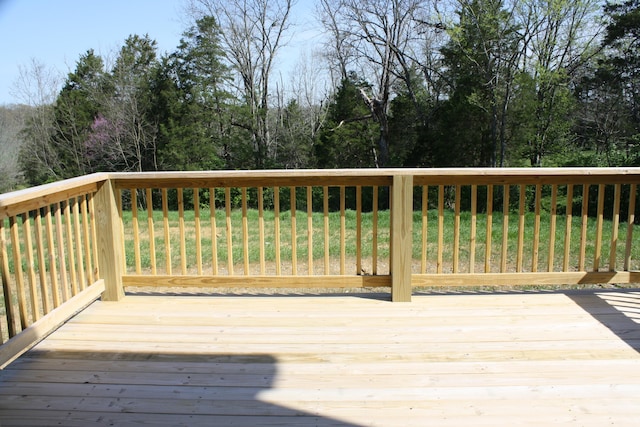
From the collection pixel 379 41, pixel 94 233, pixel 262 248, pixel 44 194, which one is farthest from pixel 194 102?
pixel 44 194

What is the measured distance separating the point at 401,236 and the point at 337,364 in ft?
3.98

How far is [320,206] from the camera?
51.7ft

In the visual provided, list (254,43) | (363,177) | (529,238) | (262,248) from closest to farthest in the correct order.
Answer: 1. (363,177)
2. (262,248)
3. (529,238)
4. (254,43)

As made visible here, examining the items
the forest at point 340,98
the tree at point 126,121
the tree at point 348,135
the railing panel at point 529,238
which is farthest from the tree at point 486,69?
the tree at point 126,121

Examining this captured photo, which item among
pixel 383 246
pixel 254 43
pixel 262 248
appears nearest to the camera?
pixel 262 248

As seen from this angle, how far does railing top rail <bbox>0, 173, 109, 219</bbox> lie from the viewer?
2.50 metres

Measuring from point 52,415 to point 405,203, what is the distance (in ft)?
7.74

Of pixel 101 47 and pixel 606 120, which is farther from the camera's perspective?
pixel 101 47

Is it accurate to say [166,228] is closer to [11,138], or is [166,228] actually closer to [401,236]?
[401,236]

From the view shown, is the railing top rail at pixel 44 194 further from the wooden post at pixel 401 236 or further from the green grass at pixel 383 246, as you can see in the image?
the green grass at pixel 383 246

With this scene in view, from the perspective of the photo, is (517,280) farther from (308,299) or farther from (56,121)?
(56,121)

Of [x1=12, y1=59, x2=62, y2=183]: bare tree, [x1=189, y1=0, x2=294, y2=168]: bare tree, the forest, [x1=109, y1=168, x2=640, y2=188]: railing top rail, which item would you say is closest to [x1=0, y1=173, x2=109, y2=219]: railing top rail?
[x1=109, y1=168, x2=640, y2=188]: railing top rail

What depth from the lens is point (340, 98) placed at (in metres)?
18.4

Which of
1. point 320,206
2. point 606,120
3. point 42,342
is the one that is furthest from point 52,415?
point 606,120
